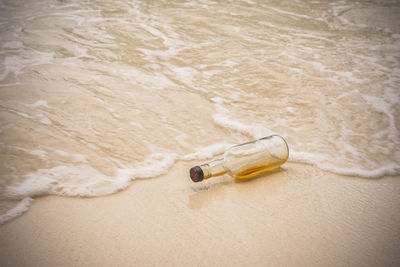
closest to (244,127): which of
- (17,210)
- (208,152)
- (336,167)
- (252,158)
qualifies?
(208,152)

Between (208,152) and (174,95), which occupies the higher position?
(174,95)

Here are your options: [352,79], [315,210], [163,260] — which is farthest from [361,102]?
[163,260]

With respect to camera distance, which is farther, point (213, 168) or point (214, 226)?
point (213, 168)

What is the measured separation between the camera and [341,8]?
20.2 feet

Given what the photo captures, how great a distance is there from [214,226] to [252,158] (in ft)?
1.65

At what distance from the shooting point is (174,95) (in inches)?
104

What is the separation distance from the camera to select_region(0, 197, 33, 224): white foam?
125 centimetres

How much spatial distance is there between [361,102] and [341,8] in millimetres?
4649

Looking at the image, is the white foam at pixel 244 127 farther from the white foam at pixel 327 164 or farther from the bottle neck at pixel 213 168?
the bottle neck at pixel 213 168

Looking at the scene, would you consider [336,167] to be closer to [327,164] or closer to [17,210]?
[327,164]

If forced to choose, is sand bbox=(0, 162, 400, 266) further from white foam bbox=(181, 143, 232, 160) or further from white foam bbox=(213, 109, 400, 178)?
white foam bbox=(181, 143, 232, 160)

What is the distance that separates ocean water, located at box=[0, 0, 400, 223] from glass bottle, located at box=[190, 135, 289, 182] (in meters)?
0.30

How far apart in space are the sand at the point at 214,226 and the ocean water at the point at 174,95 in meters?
0.15

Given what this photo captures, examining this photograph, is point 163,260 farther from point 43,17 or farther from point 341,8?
point 341,8
